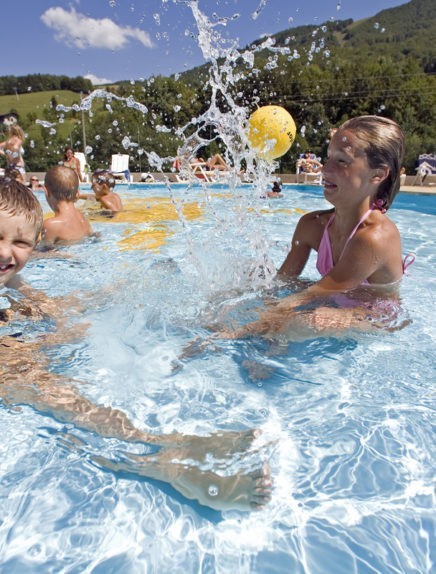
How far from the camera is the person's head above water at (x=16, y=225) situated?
5.98 feet

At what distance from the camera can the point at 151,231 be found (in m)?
6.96

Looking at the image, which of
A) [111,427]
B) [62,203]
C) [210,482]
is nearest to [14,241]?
[111,427]

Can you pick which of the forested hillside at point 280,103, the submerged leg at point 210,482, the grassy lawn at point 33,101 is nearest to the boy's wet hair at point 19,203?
the submerged leg at point 210,482

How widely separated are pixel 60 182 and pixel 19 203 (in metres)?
3.79

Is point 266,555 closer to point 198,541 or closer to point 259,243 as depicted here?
point 198,541

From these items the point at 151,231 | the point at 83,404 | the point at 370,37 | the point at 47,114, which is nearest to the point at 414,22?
the point at 370,37

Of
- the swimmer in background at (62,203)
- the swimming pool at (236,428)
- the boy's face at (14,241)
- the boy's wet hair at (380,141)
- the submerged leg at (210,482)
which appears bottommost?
the swimming pool at (236,428)

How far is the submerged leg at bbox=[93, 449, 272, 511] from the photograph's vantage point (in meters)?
1.57

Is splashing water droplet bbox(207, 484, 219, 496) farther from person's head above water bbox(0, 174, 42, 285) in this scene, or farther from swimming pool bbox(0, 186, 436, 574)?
person's head above water bbox(0, 174, 42, 285)

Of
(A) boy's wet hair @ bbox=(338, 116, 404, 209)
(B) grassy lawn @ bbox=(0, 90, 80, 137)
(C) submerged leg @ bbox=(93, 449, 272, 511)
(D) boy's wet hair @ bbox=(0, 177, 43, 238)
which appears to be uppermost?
(B) grassy lawn @ bbox=(0, 90, 80, 137)

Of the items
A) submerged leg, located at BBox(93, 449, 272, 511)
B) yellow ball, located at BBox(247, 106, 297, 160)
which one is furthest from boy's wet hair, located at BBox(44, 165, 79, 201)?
submerged leg, located at BBox(93, 449, 272, 511)

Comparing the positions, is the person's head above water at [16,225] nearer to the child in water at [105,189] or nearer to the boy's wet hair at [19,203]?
the boy's wet hair at [19,203]

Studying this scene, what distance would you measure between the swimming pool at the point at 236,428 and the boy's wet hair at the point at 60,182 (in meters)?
2.26

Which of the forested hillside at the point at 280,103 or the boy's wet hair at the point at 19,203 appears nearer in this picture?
the boy's wet hair at the point at 19,203
